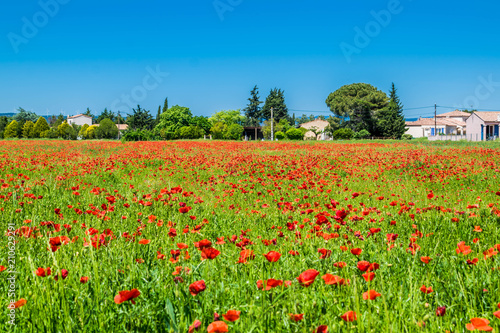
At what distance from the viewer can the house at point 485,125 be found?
55781 mm

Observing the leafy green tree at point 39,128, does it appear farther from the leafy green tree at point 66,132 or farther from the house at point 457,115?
the house at point 457,115

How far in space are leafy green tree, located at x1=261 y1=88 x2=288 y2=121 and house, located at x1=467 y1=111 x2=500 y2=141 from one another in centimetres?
4365

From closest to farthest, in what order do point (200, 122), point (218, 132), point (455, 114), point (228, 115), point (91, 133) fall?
1. point (218, 132)
2. point (200, 122)
3. point (91, 133)
4. point (228, 115)
5. point (455, 114)

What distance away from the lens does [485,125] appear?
5669 centimetres

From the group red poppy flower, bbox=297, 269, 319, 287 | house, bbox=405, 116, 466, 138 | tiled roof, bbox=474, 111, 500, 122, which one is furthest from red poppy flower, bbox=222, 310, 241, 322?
house, bbox=405, 116, 466, 138

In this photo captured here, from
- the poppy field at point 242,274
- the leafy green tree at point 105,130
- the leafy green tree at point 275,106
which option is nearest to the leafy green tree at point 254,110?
the leafy green tree at point 275,106

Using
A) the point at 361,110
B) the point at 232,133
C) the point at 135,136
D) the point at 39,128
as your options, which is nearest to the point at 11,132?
the point at 39,128

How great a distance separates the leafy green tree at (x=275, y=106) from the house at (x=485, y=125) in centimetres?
4365

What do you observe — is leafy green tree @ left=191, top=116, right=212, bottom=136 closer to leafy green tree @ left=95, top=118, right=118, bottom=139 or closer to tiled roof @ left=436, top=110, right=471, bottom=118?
leafy green tree @ left=95, top=118, right=118, bottom=139

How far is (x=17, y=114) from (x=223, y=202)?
4453 inches

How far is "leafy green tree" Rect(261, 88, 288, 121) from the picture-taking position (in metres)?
89.3

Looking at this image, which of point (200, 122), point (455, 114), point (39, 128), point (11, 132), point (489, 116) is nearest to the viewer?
point (489, 116)

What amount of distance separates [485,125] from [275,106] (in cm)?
4778

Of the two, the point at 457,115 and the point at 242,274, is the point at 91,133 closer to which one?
the point at 242,274
